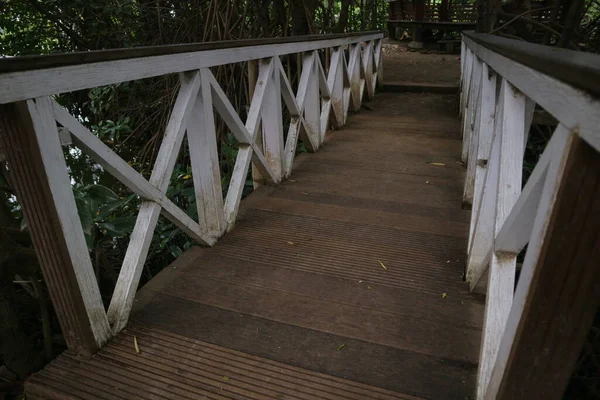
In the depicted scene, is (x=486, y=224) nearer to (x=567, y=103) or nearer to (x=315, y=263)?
(x=315, y=263)

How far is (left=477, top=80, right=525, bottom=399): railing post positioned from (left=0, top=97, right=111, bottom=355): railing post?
1.20 meters

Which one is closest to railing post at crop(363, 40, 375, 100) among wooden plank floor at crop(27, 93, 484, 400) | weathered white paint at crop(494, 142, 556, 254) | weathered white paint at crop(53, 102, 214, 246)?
wooden plank floor at crop(27, 93, 484, 400)

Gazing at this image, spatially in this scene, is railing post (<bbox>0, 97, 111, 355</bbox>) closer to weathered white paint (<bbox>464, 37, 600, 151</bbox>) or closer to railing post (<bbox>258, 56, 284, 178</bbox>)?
weathered white paint (<bbox>464, 37, 600, 151</bbox>)

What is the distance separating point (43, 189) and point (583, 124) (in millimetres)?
1212

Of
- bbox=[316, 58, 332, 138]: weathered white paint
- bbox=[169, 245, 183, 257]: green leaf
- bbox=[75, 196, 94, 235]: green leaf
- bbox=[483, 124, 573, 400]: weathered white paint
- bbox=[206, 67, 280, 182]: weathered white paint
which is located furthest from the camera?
bbox=[316, 58, 332, 138]: weathered white paint

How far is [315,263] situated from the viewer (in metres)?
1.98

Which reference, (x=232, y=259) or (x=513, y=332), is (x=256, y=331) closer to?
(x=232, y=259)

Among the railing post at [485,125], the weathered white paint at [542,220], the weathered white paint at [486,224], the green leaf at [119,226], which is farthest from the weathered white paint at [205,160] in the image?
the weathered white paint at [542,220]

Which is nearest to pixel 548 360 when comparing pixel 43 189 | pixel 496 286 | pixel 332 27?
pixel 496 286

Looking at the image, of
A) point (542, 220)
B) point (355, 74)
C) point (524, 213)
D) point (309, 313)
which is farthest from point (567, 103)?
point (355, 74)

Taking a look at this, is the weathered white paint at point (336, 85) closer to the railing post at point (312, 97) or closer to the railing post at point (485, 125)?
the railing post at point (312, 97)

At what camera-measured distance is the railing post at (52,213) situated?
1083 mm

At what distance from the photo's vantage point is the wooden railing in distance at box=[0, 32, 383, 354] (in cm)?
109

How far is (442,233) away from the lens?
2229 millimetres
